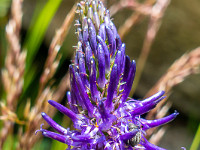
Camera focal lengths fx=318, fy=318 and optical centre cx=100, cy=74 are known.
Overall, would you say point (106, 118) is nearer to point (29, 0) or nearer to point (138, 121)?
point (138, 121)

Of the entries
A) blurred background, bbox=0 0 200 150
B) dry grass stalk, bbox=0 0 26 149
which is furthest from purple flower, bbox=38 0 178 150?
blurred background, bbox=0 0 200 150

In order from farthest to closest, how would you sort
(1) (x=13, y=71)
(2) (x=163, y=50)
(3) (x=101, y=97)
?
(2) (x=163, y=50) < (1) (x=13, y=71) < (3) (x=101, y=97)

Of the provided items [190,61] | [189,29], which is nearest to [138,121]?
[190,61]

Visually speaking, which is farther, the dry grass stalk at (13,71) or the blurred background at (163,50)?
the blurred background at (163,50)

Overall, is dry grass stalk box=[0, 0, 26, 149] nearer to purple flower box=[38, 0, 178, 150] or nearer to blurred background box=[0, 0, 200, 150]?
blurred background box=[0, 0, 200, 150]

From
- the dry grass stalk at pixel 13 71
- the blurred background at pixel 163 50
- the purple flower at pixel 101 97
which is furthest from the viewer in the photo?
the blurred background at pixel 163 50

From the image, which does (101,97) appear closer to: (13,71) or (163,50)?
(13,71)

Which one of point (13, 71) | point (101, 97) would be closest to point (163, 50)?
point (13, 71)

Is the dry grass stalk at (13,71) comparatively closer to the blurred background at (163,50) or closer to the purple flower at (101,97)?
the blurred background at (163,50)

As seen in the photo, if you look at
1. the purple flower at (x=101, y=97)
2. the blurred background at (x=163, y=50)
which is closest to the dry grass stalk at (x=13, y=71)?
the blurred background at (x=163, y=50)
